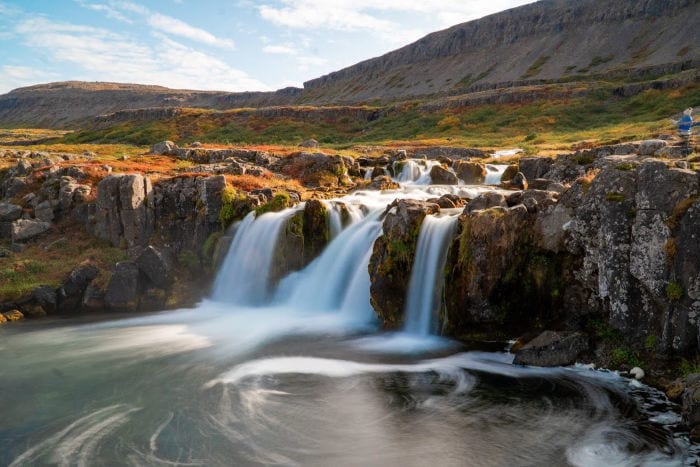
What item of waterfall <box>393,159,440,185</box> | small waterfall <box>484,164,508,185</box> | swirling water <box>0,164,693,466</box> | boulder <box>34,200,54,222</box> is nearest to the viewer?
swirling water <box>0,164,693,466</box>

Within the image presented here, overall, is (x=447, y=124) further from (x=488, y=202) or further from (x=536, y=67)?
(x=488, y=202)

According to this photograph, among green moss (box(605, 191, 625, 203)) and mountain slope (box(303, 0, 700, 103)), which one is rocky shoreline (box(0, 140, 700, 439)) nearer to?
green moss (box(605, 191, 625, 203))

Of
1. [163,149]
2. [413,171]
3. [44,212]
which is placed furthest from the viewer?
[163,149]

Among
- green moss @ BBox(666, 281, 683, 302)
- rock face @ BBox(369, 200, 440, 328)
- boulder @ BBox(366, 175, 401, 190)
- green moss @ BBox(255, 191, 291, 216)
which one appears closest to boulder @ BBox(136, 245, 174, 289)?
green moss @ BBox(255, 191, 291, 216)

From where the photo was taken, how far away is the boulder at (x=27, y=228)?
29.3 metres

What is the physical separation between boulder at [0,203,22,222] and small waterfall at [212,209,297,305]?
14588mm

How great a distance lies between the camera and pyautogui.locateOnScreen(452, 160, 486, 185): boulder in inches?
1400

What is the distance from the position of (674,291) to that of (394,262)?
8989 millimetres

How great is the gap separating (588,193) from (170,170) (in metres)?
28.5

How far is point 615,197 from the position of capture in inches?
560

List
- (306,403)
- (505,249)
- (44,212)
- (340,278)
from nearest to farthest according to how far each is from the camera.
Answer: (306,403) < (505,249) < (340,278) < (44,212)

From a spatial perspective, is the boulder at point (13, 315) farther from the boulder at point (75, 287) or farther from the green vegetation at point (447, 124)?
the green vegetation at point (447, 124)

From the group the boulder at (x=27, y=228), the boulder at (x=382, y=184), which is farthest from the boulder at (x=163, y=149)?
the boulder at (x=382, y=184)

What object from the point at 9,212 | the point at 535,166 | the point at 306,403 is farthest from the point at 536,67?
the point at 306,403
